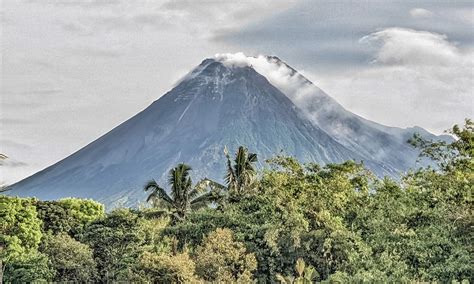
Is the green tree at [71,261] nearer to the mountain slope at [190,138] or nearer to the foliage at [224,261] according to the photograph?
the foliage at [224,261]

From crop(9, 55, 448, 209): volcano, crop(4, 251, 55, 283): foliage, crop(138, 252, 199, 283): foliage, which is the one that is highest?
crop(138, 252, 199, 283): foliage

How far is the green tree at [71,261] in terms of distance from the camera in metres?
33.0

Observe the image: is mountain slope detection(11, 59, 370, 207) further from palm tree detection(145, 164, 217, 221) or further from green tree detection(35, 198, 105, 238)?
green tree detection(35, 198, 105, 238)

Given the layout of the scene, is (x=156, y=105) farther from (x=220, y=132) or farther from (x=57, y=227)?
(x=57, y=227)

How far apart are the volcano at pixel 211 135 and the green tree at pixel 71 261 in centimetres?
10055

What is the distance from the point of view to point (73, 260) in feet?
108

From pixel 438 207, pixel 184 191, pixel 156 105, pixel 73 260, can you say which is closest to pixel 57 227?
pixel 73 260

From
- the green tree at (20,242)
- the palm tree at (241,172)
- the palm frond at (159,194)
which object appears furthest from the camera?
the palm frond at (159,194)

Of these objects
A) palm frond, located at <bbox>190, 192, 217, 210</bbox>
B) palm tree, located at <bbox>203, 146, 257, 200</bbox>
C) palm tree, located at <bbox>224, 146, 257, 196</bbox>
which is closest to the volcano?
palm tree, located at <bbox>203, 146, 257, 200</bbox>

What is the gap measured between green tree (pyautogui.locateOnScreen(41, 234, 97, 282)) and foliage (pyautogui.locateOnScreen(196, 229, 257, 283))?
7.29 m

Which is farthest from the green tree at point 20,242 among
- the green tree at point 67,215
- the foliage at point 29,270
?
the green tree at point 67,215

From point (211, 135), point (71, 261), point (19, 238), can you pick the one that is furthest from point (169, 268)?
point (211, 135)

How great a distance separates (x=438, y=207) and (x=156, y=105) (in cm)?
14426

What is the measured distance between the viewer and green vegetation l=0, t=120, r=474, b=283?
24.9 m
